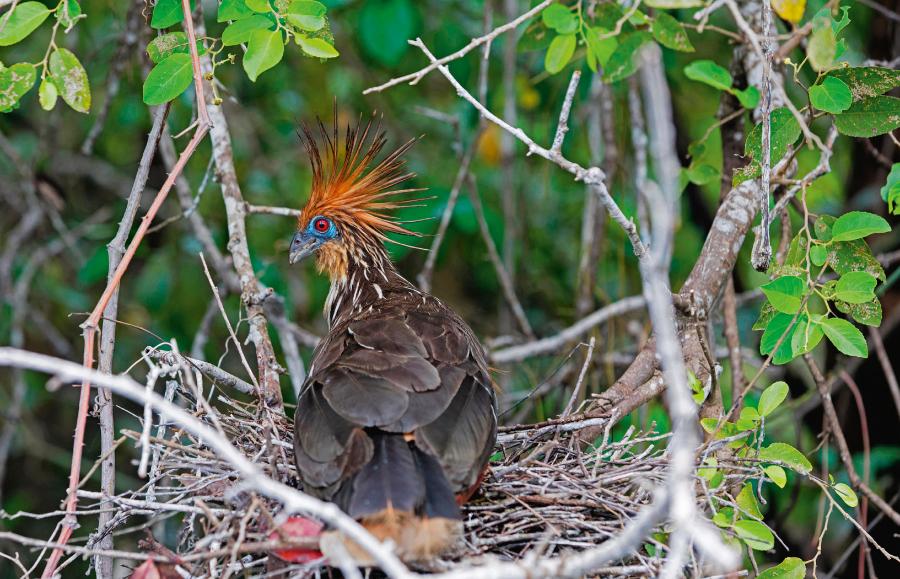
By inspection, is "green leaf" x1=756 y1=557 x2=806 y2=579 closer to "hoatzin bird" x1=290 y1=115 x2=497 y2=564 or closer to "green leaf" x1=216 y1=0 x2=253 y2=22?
"hoatzin bird" x1=290 y1=115 x2=497 y2=564

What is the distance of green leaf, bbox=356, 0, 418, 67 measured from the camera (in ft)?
18.9

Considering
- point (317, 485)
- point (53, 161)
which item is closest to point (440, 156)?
point (53, 161)

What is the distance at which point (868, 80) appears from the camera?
3.75 metres

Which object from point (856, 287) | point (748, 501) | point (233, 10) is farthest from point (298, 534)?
point (856, 287)

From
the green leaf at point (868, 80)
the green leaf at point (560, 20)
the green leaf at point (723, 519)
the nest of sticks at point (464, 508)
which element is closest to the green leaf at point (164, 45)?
the nest of sticks at point (464, 508)

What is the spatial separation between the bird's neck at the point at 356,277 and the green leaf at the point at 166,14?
1.63 meters

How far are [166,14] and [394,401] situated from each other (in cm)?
164

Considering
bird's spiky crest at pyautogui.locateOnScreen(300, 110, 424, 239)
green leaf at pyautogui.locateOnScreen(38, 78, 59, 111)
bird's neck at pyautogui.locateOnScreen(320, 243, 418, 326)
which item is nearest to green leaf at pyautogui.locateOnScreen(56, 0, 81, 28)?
green leaf at pyautogui.locateOnScreen(38, 78, 59, 111)

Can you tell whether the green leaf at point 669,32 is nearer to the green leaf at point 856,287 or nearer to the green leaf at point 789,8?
the green leaf at point 789,8

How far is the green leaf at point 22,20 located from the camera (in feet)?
10.9

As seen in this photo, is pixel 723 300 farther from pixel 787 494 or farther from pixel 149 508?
pixel 149 508

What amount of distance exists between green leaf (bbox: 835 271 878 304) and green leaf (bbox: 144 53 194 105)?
234cm

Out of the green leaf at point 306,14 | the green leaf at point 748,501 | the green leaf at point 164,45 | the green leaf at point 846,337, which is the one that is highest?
the green leaf at point 306,14

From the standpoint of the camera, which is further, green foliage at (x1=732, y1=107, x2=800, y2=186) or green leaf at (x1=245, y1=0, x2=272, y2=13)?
green foliage at (x1=732, y1=107, x2=800, y2=186)
